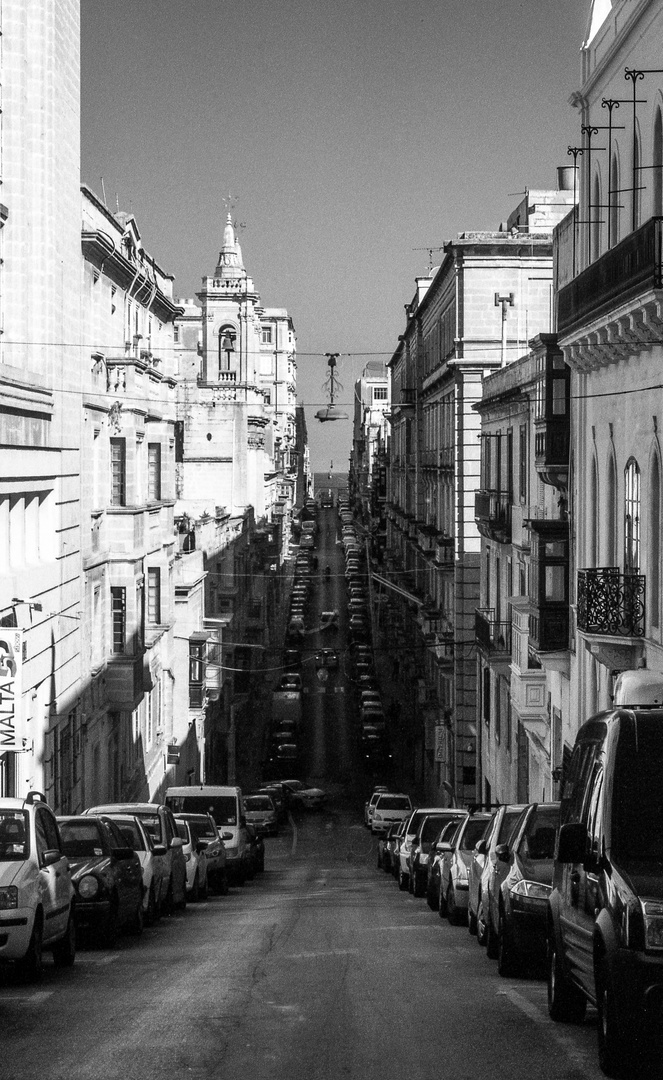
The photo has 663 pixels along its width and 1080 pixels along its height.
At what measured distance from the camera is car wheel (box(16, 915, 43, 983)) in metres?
13.2

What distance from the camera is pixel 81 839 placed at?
1811 cm

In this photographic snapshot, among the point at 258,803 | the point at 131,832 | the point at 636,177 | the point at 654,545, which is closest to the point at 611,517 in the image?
the point at 654,545

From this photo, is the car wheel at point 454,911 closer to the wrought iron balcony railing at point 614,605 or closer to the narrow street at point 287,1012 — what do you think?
the narrow street at point 287,1012

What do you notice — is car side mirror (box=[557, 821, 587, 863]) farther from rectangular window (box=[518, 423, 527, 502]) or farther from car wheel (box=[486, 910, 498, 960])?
rectangular window (box=[518, 423, 527, 502])

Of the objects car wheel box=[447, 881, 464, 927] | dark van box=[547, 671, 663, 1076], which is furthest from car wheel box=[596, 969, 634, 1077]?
car wheel box=[447, 881, 464, 927]

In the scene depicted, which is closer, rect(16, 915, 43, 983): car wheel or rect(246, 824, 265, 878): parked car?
rect(16, 915, 43, 983): car wheel

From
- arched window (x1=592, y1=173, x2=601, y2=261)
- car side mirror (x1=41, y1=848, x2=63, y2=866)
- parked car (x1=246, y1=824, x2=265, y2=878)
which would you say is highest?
arched window (x1=592, y1=173, x2=601, y2=261)

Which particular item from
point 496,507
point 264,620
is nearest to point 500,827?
point 496,507

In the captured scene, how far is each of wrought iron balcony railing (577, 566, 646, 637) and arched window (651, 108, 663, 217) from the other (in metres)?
5.36

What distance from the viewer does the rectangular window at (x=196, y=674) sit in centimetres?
5313

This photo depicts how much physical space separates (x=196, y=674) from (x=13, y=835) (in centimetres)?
3977

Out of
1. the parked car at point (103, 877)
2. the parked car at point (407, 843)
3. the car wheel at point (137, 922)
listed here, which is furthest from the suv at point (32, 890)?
the parked car at point (407, 843)

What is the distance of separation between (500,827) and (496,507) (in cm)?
2445

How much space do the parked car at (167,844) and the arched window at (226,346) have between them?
77.7 metres
